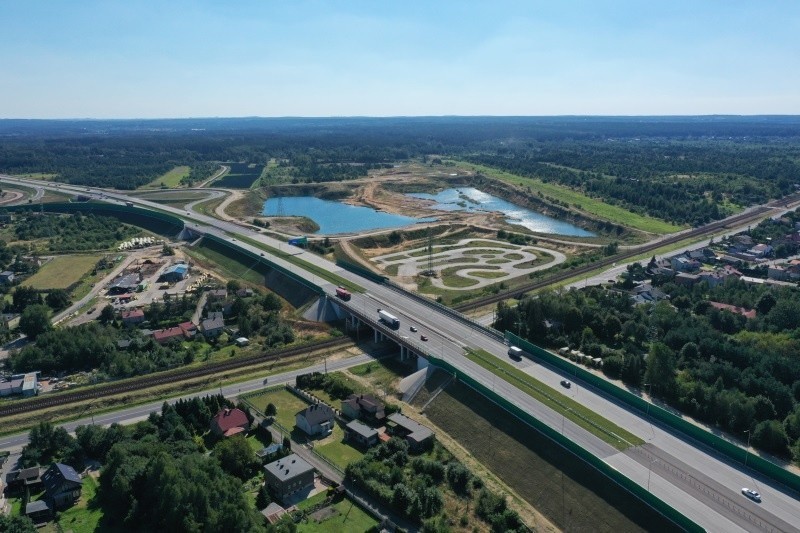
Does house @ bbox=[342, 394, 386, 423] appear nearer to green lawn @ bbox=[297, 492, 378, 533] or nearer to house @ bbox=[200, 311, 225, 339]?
green lawn @ bbox=[297, 492, 378, 533]

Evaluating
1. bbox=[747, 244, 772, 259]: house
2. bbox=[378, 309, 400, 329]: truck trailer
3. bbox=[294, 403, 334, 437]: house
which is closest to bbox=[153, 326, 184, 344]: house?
bbox=[378, 309, 400, 329]: truck trailer

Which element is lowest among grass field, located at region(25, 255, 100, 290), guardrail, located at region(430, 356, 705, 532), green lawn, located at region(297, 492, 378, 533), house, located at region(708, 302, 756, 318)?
grass field, located at region(25, 255, 100, 290)

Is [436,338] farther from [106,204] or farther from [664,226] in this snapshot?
[106,204]

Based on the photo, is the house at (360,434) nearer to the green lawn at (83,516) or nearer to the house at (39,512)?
the green lawn at (83,516)

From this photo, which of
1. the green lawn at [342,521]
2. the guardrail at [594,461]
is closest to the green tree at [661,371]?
the guardrail at [594,461]

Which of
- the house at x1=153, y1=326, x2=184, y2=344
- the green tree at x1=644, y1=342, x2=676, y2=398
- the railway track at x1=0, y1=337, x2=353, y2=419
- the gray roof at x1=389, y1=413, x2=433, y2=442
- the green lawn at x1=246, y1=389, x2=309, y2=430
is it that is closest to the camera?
the gray roof at x1=389, y1=413, x2=433, y2=442

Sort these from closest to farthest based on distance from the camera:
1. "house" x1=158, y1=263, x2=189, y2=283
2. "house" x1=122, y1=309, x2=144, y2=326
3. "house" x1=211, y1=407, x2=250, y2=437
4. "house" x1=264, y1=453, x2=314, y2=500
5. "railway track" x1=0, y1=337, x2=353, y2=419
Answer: "house" x1=264, y1=453, x2=314, y2=500 < "house" x1=211, y1=407, x2=250, y2=437 < "railway track" x1=0, y1=337, x2=353, y2=419 < "house" x1=122, y1=309, x2=144, y2=326 < "house" x1=158, y1=263, x2=189, y2=283

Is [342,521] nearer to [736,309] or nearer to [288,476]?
[288,476]

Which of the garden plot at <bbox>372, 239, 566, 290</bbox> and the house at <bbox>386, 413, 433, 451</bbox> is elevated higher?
the house at <bbox>386, 413, 433, 451</bbox>
